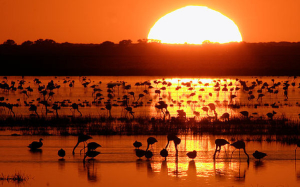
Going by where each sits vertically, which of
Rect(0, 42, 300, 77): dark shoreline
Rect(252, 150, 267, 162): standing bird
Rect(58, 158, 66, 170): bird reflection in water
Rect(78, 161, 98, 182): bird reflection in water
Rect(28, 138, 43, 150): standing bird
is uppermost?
Rect(0, 42, 300, 77): dark shoreline

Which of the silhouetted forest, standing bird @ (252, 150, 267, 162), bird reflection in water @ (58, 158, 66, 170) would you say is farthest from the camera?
the silhouetted forest

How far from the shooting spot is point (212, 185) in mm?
10188

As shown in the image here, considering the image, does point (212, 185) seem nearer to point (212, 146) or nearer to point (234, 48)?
point (212, 146)

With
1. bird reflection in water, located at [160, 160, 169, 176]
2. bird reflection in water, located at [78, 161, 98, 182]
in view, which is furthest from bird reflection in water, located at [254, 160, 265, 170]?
bird reflection in water, located at [78, 161, 98, 182]

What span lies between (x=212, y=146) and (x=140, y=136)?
227cm

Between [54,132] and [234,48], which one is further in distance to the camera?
[234,48]

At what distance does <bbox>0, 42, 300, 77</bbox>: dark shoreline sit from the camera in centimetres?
5856

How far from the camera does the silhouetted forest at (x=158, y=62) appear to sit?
59000 millimetres

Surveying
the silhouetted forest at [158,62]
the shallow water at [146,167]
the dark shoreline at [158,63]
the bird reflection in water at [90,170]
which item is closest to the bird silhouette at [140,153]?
the shallow water at [146,167]

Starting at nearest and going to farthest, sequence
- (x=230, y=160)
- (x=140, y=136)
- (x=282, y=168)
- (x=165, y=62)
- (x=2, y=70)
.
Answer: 1. (x=282, y=168)
2. (x=230, y=160)
3. (x=140, y=136)
4. (x=2, y=70)
5. (x=165, y=62)

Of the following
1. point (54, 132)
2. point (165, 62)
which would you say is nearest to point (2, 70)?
point (165, 62)

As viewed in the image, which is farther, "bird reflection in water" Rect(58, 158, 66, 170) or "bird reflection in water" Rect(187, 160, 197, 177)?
"bird reflection in water" Rect(58, 158, 66, 170)

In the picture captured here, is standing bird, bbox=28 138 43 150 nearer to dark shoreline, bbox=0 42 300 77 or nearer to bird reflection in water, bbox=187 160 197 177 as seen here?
bird reflection in water, bbox=187 160 197 177

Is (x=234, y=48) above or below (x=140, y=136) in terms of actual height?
above
